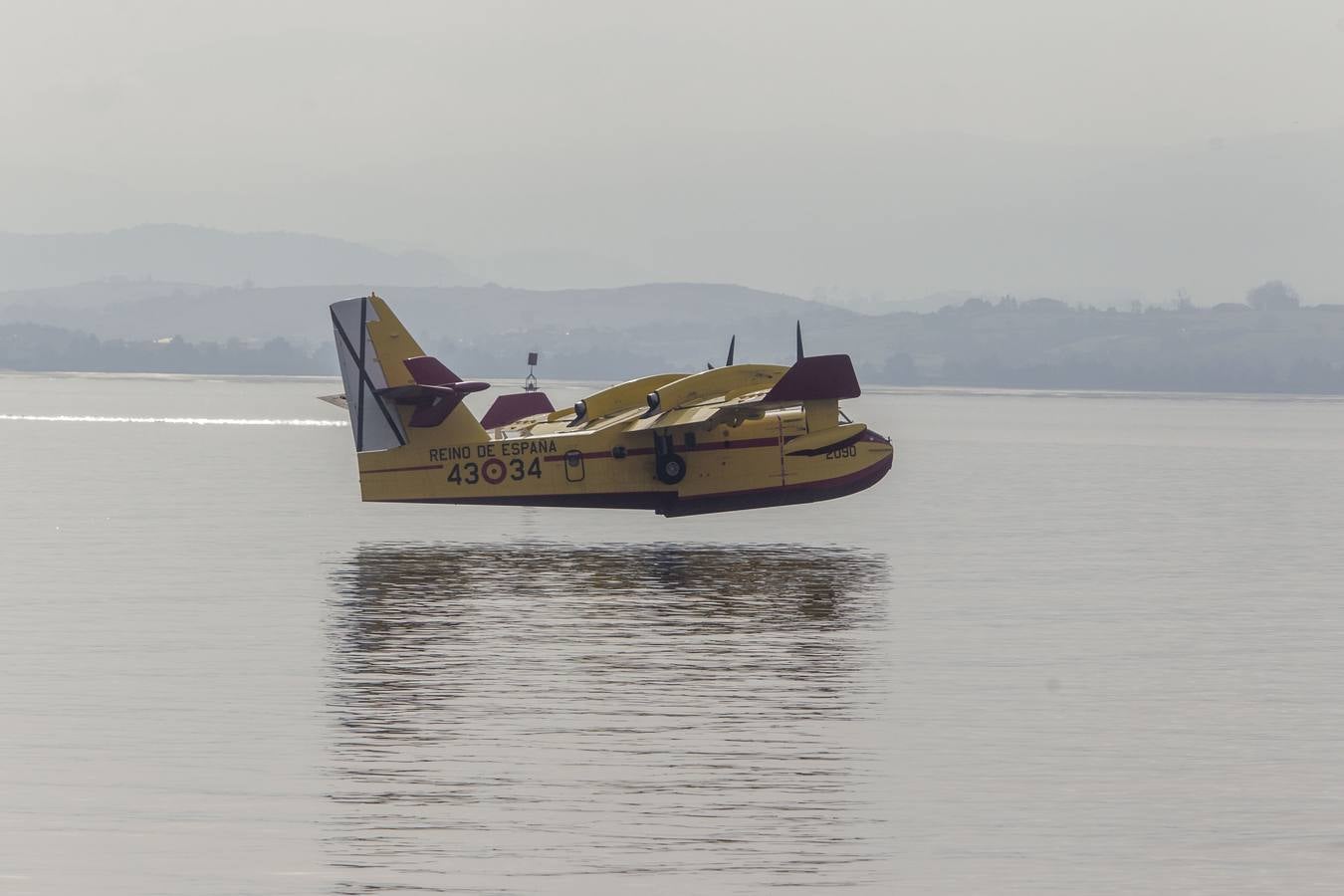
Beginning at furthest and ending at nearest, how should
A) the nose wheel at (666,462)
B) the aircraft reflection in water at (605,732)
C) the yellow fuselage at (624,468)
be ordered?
the nose wheel at (666,462) → the yellow fuselage at (624,468) → the aircraft reflection in water at (605,732)

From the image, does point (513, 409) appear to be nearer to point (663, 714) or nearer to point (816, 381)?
point (816, 381)

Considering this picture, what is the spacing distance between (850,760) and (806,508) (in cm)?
5316

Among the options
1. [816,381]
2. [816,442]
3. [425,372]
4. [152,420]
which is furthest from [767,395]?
[152,420]

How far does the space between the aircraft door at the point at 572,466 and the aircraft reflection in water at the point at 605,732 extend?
27.1 ft

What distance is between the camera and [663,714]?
26078 millimetres

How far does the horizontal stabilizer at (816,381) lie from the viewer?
1930 inches

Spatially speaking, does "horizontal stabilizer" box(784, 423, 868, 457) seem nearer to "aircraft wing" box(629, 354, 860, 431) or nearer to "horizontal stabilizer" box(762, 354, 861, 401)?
"aircraft wing" box(629, 354, 860, 431)

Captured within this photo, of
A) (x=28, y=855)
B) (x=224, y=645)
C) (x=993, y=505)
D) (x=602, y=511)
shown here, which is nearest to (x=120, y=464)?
(x=602, y=511)

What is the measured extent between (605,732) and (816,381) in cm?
2601

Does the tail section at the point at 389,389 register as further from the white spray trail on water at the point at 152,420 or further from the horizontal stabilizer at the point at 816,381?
the white spray trail on water at the point at 152,420

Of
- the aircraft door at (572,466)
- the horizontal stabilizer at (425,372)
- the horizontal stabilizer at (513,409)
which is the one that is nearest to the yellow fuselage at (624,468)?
the aircraft door at (572,466)

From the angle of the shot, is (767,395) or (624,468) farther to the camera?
(624,468)

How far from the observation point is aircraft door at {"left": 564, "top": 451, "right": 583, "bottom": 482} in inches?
2036

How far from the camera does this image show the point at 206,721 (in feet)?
83.5
